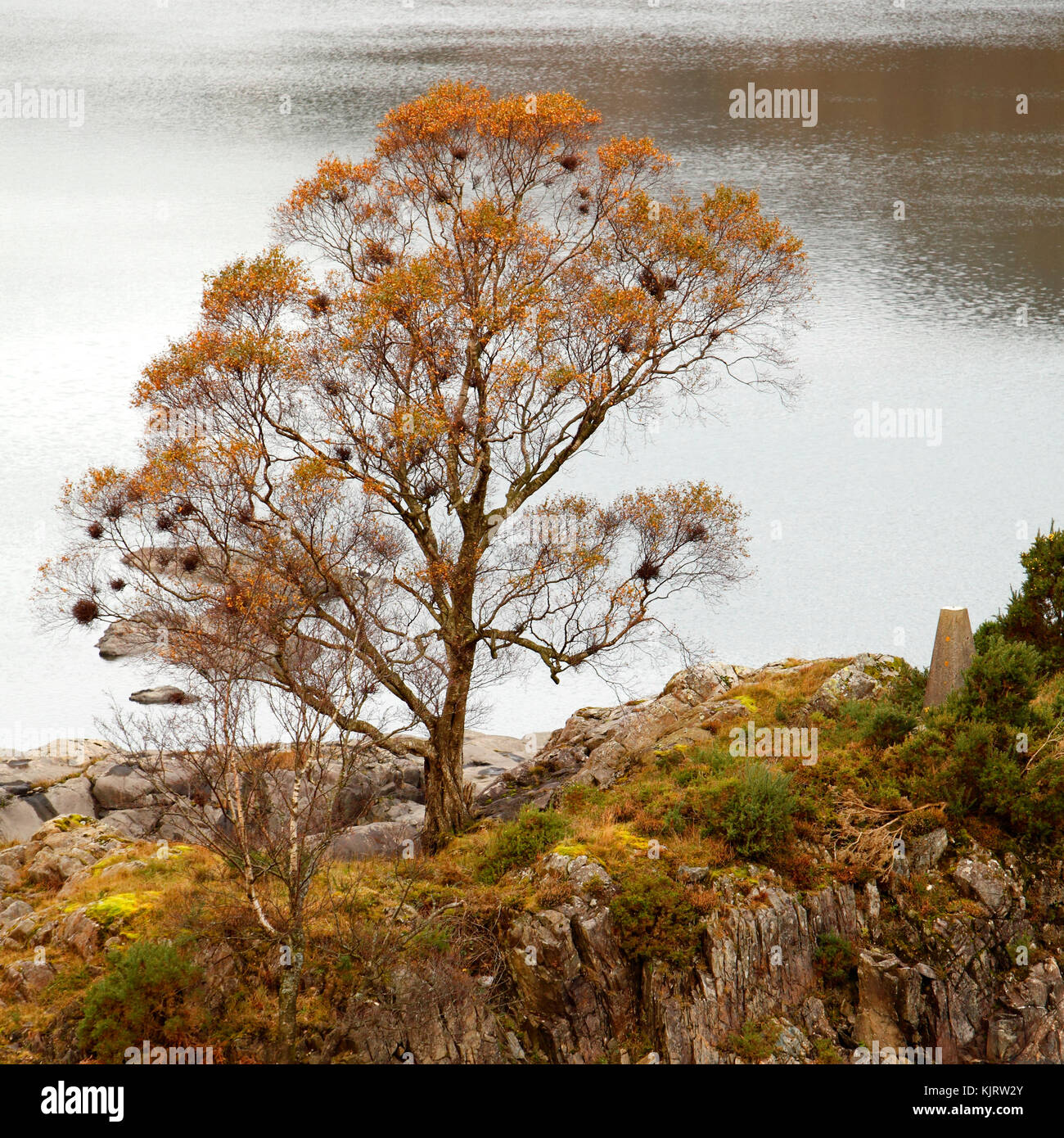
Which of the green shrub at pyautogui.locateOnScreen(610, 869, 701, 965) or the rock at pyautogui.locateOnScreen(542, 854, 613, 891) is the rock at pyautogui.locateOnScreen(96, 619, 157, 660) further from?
the green shrub at pyautogui.locateOnScreen(610, 869, 701, 965)

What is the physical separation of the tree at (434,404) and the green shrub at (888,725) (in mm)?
3994

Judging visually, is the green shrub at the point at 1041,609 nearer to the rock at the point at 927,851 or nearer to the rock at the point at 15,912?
the rock at the point at 927,851

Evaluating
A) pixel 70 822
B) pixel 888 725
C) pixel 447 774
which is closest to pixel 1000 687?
pixel 888 725

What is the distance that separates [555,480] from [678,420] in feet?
22.3

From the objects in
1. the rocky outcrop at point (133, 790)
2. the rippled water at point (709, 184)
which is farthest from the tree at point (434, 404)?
the rippled water at point (709, 184)

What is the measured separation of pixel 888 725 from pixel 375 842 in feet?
31.0

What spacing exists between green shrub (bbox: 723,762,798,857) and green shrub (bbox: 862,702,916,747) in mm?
2455

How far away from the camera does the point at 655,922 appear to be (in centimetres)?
1703

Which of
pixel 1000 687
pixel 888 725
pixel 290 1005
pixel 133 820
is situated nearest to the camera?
pixel 290 1005

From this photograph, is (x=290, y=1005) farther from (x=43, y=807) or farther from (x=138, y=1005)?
(x=43, y=807)

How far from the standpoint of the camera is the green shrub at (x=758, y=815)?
17.9 meters

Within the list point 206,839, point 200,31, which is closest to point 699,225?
point 206,839

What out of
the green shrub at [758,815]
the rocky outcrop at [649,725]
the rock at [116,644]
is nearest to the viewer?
the green shrub at [758,815]

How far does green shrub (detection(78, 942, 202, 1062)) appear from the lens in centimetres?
1569
